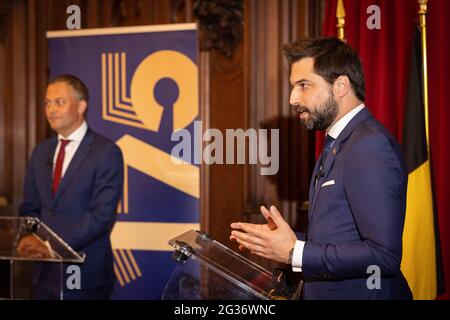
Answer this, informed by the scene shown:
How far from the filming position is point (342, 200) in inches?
69.4

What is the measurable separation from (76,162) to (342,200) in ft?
5.97

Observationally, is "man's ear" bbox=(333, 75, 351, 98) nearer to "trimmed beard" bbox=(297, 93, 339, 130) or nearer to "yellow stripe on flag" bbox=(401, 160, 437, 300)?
"trimmed beard" bbox=(297, 93, 339, 130)

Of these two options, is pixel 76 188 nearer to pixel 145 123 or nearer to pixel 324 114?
pixel 145 123

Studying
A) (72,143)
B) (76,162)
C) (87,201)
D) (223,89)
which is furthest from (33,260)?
(223,89)

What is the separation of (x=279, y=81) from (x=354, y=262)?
214cm

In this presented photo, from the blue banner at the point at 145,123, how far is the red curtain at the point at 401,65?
104 cm

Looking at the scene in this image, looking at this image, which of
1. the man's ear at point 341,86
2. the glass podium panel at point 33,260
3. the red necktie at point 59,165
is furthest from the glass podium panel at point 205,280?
the red necktie at point 59,165

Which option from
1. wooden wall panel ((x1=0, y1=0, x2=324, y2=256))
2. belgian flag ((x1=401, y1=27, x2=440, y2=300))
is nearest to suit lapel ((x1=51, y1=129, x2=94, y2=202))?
wooden wall panel ((x1=0, y1=0, x2=324, y2=256))

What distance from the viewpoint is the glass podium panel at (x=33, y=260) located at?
8.33ft

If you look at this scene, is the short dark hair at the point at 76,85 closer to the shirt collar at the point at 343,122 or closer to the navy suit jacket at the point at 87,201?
the navy suit jacket at the point at 87,201

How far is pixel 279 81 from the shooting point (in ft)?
11.9
